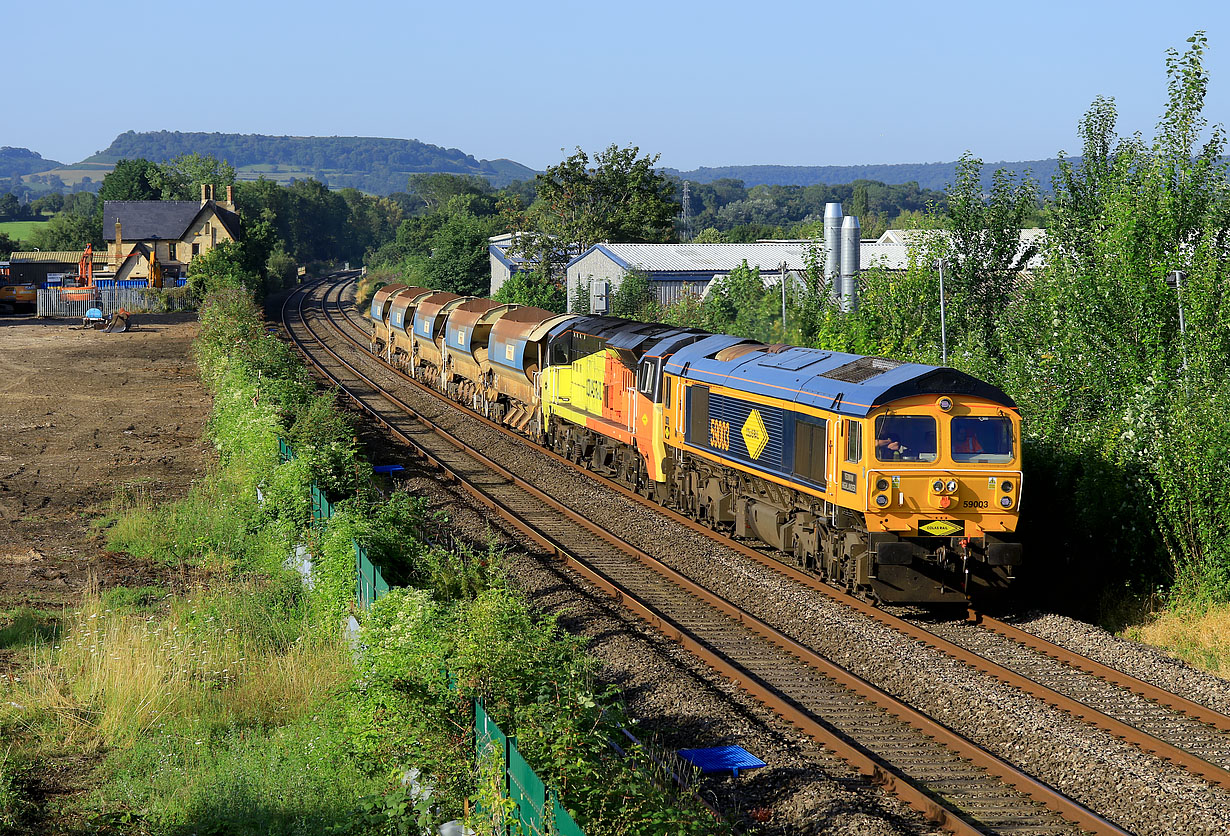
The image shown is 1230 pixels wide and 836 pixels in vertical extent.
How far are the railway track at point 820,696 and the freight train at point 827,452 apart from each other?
78.0 inches

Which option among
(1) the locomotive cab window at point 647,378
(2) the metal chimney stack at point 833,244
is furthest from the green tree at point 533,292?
(1) the locomotive cab window at point 647,378

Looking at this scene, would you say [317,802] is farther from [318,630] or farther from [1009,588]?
[1009,588]

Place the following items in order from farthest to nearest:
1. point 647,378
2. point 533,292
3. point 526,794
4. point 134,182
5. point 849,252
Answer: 1. point 134,182
2. point 533,292
3. point 849,252
4. point 647,378
5. point 526,794

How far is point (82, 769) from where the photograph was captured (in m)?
11.1

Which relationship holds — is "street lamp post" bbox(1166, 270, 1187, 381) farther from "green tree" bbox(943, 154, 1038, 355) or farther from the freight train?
"green tree" bbox(943, 154, 1038, 355)

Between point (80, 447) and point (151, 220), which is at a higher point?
point (151, 220)

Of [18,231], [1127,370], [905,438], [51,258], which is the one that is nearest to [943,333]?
[1127,370]

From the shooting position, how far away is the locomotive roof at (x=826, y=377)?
16.0 m

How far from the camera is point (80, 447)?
31.1 metres

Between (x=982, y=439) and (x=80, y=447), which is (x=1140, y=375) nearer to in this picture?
(x=982, y=439)

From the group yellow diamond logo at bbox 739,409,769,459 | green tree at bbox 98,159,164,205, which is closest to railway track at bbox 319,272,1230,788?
yellow diamond logo at bbox 739,409,769,459

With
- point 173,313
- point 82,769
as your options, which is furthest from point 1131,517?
point 173,313

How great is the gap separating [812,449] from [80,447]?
2281 cm

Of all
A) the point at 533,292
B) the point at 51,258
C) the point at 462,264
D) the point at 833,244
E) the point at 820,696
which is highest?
the point at 51,258
